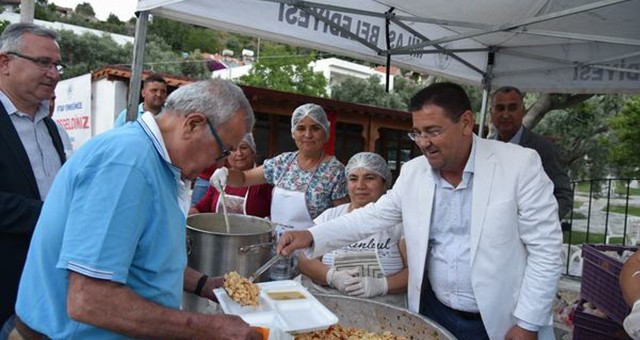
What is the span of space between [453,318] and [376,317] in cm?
42

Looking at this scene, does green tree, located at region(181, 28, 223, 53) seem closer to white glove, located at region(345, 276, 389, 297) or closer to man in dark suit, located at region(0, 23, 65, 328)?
man in dark suit, located at region(0, 23, 65, 328)

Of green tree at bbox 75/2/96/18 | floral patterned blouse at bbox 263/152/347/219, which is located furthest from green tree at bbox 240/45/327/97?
green tree at bbox 75/2/96/18

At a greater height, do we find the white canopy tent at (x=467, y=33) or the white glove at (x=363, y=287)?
the white canopy tent at (x=467, y=33)

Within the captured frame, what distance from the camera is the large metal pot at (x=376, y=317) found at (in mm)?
1601

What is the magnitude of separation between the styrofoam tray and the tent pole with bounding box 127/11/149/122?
1.27 meters

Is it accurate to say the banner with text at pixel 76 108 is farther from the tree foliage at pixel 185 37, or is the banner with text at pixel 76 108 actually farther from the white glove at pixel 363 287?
the tree foliage at pixel 185 37

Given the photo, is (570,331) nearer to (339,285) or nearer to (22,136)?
(339,285)

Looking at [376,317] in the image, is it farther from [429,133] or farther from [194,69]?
[194,69]

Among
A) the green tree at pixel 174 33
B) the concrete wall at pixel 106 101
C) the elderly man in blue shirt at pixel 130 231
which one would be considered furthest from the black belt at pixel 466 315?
the green tree at pixel 174 33

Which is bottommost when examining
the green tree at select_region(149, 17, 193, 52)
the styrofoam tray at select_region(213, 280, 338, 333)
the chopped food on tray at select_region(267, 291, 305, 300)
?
the styrofoam tray at select_region(213, 280, 338, 333)

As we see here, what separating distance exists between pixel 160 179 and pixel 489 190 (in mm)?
1260

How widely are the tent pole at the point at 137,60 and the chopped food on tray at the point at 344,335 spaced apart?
1446 mm

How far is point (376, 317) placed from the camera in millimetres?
1721

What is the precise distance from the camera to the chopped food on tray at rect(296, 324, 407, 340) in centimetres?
168
